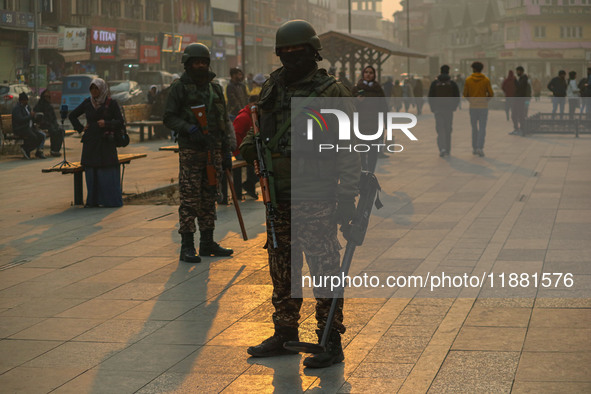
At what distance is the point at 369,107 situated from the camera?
14836 mm

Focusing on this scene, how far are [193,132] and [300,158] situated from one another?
3.01m

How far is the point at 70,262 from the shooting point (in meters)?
8.38

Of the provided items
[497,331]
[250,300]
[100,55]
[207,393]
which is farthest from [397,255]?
[100,55]

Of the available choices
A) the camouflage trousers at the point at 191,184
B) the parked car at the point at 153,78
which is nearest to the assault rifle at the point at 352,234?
the camouflage trousers at the point at 191,184

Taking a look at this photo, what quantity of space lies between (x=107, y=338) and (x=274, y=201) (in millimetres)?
1412

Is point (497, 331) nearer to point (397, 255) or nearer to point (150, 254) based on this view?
point (397, 255)

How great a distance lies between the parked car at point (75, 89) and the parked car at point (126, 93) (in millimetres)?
951

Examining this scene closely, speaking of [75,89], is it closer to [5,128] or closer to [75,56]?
[75,56]

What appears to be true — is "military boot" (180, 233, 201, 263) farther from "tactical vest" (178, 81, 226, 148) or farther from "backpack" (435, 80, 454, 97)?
"backpack" (435, 80, 454, 97)

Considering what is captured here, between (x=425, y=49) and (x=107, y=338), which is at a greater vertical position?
(x=425, y=49)

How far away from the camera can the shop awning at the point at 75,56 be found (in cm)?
5153

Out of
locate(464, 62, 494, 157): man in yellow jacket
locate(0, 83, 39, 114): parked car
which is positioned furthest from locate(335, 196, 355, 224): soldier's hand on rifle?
locate(0, 83, 39, 114): parked car

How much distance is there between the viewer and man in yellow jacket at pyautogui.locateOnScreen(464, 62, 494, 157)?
17.9 m

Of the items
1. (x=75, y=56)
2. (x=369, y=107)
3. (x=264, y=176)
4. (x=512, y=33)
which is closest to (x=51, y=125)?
(x=369, y=107)
